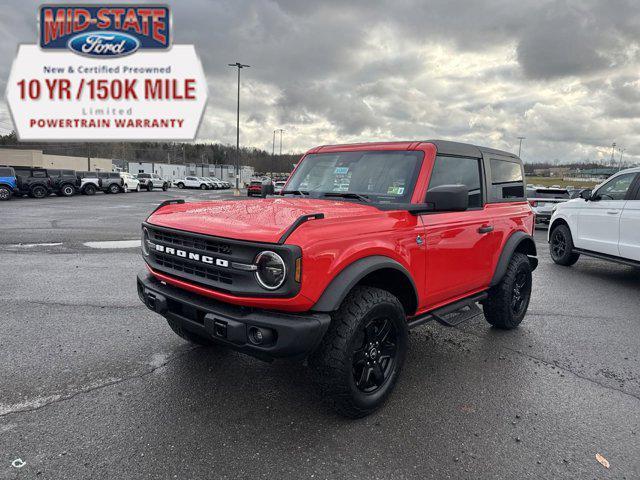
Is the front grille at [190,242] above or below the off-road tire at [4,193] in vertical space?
above

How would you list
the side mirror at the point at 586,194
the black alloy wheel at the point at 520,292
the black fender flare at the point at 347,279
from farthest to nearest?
1. the side mirror at the point at 586,194
2. the black alloy wheel at the point at 520,292
3. the black fender flare at the point at 347,279

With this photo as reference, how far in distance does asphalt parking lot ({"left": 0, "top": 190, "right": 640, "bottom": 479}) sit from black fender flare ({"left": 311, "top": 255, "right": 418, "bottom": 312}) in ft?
2.82

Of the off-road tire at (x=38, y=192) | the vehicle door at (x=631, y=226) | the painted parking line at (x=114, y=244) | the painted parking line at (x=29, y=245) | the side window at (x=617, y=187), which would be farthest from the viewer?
the off-road tire at (x=38, y=192)

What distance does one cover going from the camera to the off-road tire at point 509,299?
4.38 meters

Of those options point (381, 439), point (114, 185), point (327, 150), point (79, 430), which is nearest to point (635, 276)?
point (327, 150)

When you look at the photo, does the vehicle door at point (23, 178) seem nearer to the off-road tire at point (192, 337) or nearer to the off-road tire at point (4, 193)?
the off-road tire at point (4, 193)

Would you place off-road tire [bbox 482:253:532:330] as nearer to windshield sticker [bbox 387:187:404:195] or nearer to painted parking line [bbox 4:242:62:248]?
windshield sticker [bbox 387:187:404:195]

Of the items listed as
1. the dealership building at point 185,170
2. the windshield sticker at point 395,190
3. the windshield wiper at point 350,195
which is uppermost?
the dealership building at point 185,170

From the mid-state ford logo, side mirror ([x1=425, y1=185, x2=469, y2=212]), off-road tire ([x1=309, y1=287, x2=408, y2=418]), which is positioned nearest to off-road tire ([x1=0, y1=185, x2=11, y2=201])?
the mid-state ford logo

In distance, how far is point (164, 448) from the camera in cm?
249

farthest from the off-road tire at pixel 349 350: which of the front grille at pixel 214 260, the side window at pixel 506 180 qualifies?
the side window at pixel 506 180

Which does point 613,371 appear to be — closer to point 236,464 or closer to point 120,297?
point 236,464

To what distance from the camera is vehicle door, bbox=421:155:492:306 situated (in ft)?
11.0

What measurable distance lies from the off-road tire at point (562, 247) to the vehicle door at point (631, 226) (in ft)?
4.20
